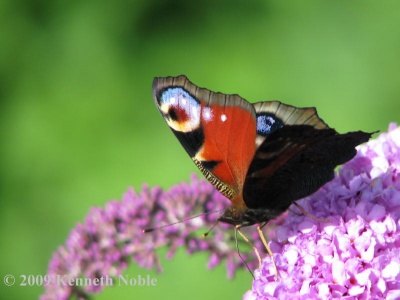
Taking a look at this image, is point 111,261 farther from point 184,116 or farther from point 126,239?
point 184,116

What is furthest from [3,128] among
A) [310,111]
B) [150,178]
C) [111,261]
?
[310,111]

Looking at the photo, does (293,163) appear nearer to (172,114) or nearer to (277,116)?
(277,116)

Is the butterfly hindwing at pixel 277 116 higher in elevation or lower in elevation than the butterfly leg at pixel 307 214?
higher

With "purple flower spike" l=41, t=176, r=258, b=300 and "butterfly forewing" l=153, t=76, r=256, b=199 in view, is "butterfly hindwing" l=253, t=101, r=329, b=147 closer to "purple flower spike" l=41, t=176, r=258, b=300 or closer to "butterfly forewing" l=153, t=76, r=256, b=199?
"butterfly forewing" l=153, t=76, r=256, b=199

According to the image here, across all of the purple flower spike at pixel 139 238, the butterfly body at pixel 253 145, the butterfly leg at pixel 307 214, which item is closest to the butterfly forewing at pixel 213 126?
the butterfly body at pixel 253 145

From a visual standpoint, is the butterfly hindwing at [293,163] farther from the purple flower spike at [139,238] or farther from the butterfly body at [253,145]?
→ the purple flower spike at [139,238]

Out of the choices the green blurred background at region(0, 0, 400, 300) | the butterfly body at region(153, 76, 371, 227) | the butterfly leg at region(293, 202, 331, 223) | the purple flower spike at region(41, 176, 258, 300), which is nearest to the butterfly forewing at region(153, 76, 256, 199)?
the butterfly body at region(153, 76, 371, 227)
